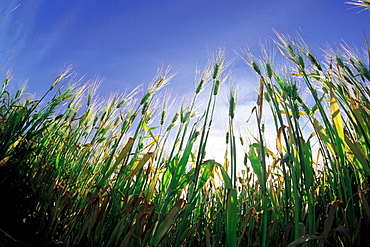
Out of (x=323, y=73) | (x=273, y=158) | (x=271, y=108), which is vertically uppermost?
(x=323, y=73)

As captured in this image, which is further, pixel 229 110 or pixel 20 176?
pixel 20 176

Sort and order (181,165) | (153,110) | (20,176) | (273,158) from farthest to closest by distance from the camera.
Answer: (153,110) < (20,176) < (273,158) < (181,165)

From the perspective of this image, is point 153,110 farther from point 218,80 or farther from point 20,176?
point 20,176

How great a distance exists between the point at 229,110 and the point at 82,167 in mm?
943

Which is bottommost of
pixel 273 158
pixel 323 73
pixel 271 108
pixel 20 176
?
pixel 20 176

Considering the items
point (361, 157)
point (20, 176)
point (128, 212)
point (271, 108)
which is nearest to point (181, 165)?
point (128, 212)

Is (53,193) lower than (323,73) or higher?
lower

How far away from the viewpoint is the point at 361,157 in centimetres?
90

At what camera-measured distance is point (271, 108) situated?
1109 millimetres

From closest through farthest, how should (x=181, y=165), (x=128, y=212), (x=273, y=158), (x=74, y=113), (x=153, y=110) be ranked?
1. (x=128, y=212)
2. (x=181, y=165)
3. (x=273, y=158)
4. (x=153, y=110)
5. (x=74, y=113)

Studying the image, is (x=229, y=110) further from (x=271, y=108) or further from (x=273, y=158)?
(x=273, y=158)

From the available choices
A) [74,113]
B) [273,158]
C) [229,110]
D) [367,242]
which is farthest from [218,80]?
[74,113]

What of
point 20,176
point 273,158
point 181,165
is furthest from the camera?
point 20,176

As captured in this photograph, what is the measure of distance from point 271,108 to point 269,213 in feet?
1.65
